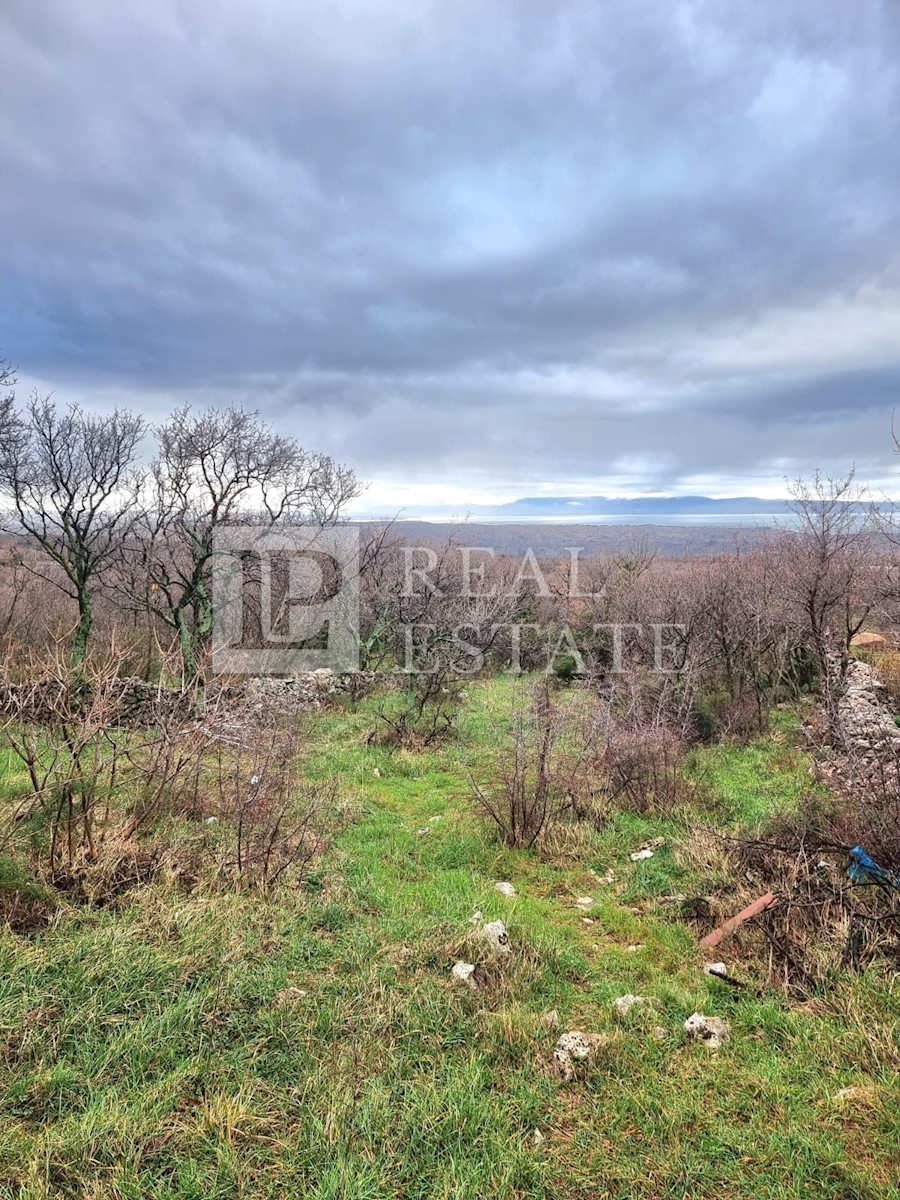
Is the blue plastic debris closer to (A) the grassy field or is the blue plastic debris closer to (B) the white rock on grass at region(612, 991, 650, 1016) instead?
(A) the grassy field

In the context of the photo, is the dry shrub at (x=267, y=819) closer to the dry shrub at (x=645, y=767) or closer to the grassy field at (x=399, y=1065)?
the grassy field at (x=399, y=1065)

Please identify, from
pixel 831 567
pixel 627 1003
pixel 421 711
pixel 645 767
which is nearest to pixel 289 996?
pixel 627 1003

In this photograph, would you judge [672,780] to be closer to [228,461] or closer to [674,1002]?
[674,1002]

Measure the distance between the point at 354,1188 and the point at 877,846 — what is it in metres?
3.86

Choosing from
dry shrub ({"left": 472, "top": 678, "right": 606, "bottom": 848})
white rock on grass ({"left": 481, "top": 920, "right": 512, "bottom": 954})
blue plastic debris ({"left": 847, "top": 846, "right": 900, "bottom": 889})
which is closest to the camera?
white rock on grass ({"left": 481, "top": 920, "right": 512, "bottom": 954})

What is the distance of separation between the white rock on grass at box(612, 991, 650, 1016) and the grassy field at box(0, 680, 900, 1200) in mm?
56

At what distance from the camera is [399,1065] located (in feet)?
8.66

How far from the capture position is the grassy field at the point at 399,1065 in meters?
2.11

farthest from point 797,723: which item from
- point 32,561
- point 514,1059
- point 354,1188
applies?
point 32,561

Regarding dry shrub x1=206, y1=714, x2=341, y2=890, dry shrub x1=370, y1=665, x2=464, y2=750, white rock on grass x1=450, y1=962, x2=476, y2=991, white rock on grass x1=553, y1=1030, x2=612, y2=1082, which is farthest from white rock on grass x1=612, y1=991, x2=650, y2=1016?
dry shrub x1=370, y1=665, x2=464, y2=750

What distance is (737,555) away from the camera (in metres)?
14.6

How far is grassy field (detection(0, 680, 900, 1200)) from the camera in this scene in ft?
6.93

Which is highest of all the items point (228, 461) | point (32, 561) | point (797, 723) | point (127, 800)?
point (228, 461)

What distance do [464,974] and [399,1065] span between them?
683mm
